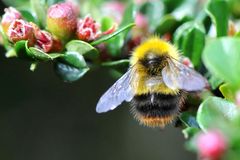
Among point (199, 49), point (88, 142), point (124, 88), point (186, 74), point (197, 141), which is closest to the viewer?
point (197, 141)

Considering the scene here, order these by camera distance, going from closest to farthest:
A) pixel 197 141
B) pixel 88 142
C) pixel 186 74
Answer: pixel 197 141 → pixel 186 74 → pixel 88 142

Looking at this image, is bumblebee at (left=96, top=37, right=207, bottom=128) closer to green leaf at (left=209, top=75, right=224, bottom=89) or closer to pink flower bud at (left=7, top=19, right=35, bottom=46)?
green leaf at (left=209, top=75, right=224, bottom=89)

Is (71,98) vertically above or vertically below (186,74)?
below

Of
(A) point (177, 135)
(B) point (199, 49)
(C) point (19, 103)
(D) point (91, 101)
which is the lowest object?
(A) point (177, 135)

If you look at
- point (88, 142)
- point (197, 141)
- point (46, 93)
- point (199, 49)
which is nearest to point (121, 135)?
point (88, 142)

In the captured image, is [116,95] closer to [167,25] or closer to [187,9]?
A: [167,25]

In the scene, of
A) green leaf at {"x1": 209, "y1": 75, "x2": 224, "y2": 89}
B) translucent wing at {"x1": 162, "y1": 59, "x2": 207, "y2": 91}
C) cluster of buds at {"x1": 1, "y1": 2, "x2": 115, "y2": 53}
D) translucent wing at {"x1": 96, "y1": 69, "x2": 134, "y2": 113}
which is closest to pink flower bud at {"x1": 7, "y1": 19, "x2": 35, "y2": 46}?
cluster of buds at {"x1": 1, "y1": 2, "x2": 115, "y2": 53}

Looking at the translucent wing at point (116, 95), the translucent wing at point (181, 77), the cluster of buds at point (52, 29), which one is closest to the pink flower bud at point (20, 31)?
the cluster of buds at point (52, 29)

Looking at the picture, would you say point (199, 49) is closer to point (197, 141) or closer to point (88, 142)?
point (197, 141)
